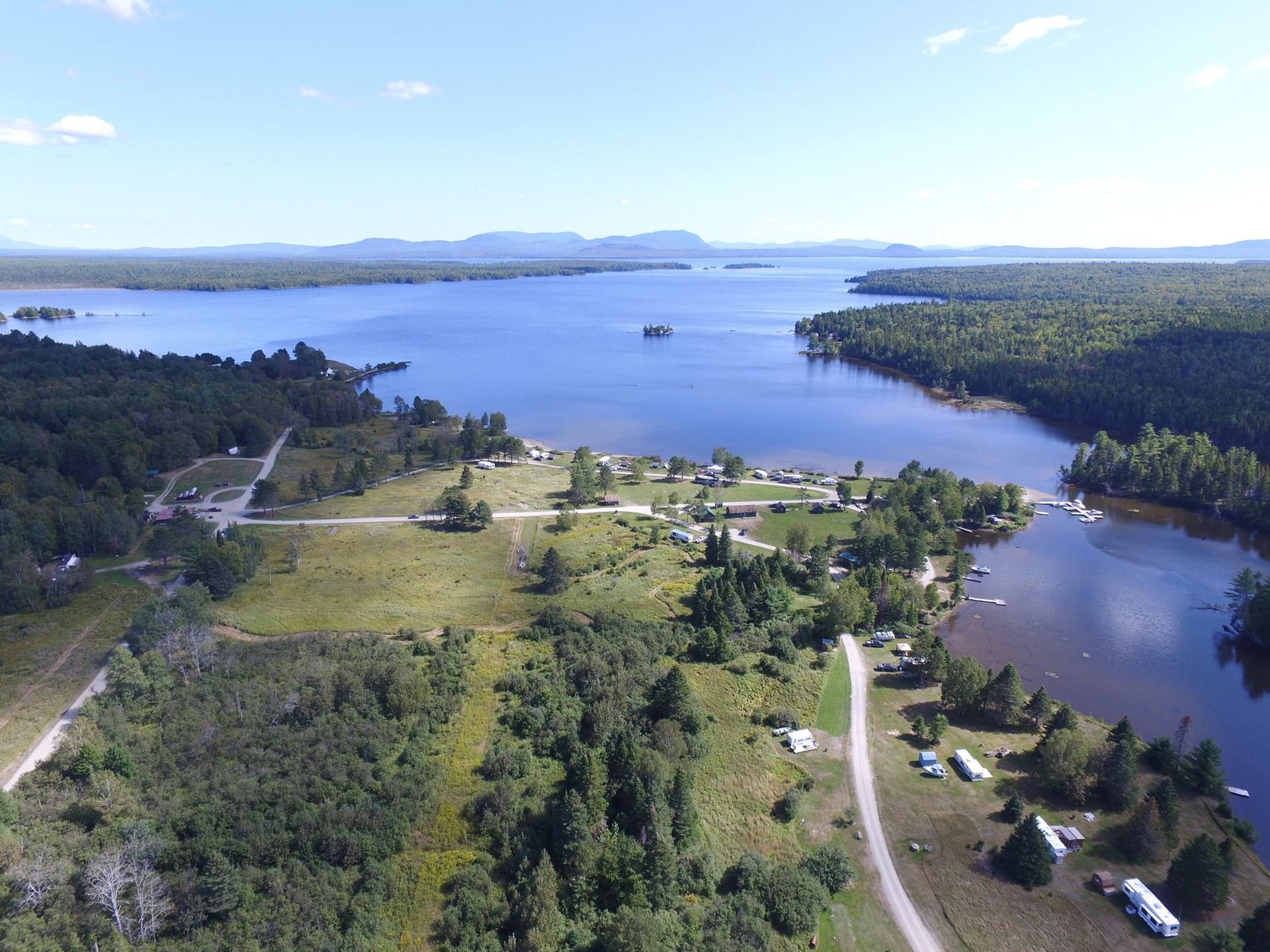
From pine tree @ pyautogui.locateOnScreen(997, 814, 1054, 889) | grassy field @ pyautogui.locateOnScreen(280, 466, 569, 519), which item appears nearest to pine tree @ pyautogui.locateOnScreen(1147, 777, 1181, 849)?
pine tree @ pyautogui.locateOnScreen(997, 814, 1054, 889)

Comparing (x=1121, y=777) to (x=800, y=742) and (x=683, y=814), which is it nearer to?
(x=800, y=742)

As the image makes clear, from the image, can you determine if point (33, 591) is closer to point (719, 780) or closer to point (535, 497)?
point (535, 497)

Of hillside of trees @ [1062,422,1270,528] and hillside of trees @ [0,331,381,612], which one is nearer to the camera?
hillside of trees @ [0,331,381,612]

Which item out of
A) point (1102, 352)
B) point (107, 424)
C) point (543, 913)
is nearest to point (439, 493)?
point (107, 424)

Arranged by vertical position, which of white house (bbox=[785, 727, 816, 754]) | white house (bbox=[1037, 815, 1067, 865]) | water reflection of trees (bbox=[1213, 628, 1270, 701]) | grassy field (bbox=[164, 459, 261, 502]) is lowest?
water reflection of trees (bbox=[1213, 628, 1270, 701])

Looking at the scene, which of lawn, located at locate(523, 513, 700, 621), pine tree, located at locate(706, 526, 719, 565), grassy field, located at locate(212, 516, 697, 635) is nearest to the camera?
grassy field, located at locate(212, 516, 697, 635)

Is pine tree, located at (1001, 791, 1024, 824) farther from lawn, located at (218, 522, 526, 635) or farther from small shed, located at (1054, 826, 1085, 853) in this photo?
lawn, located at (218, 522, 526, 635)

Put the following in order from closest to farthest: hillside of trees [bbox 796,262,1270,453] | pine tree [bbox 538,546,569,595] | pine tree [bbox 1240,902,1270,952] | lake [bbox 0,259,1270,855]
A: pine tree [bbox 1240,902,1270,952] → lake [bbox 0,259,1270,855] → pine tree [bbox 538,546,569,595] → hillside of trees [bbox 796,262,1270,453]
